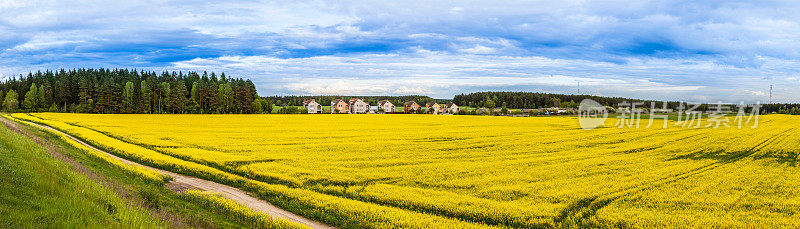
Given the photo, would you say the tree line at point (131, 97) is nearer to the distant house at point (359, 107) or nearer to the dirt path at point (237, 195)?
the distant house at point (359, 107)

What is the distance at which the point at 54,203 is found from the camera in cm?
866

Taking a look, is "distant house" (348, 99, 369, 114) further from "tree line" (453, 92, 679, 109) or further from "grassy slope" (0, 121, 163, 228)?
"grassy slope" (0, 121, 163, 228)

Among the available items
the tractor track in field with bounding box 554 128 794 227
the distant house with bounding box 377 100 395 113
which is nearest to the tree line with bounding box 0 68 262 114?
the distant house with bounding box 377 100 395 113

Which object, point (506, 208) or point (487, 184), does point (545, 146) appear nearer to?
point (487, 184)

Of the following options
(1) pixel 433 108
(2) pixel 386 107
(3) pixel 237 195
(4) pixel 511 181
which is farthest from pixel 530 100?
(3) pixel 237 195

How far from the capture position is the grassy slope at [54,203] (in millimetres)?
7582

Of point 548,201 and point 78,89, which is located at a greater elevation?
point 78,89

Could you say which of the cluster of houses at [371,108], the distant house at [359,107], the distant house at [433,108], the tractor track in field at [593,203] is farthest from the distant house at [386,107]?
the tractor track in field at [593,203]

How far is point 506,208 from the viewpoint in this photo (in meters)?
13.4

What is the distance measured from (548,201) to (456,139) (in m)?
23.0

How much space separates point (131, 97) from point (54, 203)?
362 feet

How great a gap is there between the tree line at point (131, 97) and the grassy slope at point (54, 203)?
101 m

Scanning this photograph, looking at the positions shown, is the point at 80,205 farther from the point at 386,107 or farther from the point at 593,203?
the point at 386,107

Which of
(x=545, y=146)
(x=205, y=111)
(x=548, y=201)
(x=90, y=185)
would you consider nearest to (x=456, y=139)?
(x=545, y=146)
